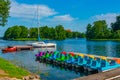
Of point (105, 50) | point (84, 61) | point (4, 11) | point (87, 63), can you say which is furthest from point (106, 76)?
point (105, 50)

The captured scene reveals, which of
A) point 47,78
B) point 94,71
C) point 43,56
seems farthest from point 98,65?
point 43,56

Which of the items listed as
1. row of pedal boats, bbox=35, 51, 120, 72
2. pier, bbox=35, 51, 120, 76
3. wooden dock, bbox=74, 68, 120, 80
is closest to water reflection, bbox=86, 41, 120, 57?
row of pedal boats, bbox=35, 51, 120, 72

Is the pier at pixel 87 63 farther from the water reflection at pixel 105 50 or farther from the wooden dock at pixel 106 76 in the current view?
the water reflection at pixel 105 50

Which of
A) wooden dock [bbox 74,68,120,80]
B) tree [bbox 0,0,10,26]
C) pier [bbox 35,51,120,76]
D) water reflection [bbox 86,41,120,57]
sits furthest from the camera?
water reflection [bbox 86,41,120,57]

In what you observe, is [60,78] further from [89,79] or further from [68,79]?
[89,79]

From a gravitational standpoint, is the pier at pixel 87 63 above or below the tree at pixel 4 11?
below

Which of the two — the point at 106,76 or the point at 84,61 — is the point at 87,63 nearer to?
the point at 84,61

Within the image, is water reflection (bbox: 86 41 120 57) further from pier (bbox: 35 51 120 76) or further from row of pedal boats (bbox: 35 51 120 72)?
pier (bbox: 35 51 120 76)

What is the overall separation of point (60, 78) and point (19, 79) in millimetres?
8407

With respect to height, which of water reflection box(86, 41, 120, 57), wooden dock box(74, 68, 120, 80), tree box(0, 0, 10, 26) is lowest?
water reflection box(86, 41, 120, 57)

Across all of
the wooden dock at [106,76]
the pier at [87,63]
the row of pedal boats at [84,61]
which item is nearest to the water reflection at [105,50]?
the row of pedal boats at [84,61]

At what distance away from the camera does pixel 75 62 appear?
39000mm

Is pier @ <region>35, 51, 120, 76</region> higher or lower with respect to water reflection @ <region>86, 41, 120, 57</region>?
higher

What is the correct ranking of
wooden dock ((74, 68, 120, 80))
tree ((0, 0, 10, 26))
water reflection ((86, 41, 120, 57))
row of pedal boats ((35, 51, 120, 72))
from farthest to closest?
water reflection ((86, 41, 120, 57)), tree ((0, 0, 10, 26)), row of pedal boats ((35, 51, 120, 72)), wooden dock ((74, 68, 120, 80))
